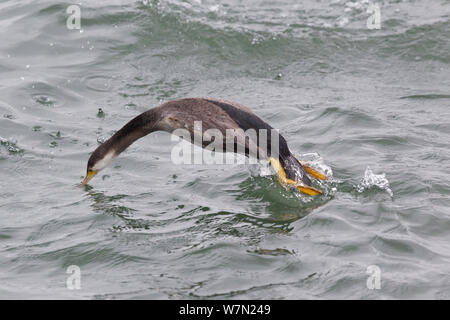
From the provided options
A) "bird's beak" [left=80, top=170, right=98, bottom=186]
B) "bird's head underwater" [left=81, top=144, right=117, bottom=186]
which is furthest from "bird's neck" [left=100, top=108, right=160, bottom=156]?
"bird's beak" [left=80, top=170, right=98, bottom=186]

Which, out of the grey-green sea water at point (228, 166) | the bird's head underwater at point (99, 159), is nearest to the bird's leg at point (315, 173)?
the grey-green sea water at point (228, 166)

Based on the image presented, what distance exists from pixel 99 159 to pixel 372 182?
299cm

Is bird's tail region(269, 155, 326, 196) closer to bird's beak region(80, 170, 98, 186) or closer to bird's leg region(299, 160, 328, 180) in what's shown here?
bird's leg region(299, 160, 328, 180)

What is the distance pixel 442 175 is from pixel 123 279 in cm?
367

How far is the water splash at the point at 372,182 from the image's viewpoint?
305 inches

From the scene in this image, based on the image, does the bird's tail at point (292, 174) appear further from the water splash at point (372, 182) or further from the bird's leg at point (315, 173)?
the water splash at point (372, 182)

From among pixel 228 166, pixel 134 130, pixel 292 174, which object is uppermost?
pixel 134 130

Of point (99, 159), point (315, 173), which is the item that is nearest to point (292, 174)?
point (315, 173)

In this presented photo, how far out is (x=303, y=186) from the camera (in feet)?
24.8

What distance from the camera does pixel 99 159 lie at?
8414 millimetres

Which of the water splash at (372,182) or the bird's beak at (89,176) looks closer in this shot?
the water splash at (372,182)

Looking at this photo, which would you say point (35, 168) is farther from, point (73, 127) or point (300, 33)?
point (300, 33)

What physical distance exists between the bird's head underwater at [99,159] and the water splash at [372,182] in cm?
272

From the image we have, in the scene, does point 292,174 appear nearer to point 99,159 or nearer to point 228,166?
point 228,166
